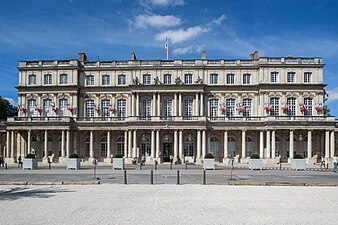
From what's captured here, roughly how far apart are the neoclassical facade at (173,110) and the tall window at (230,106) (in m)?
0.19

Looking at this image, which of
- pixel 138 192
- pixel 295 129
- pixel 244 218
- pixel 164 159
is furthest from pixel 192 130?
pixel 244 218

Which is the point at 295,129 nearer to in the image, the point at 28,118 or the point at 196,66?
the point at 196,66

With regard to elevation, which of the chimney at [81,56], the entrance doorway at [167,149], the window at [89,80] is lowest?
the entrance doorway at [167,149]

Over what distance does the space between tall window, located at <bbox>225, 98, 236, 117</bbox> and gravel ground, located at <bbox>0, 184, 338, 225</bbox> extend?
3268 cm

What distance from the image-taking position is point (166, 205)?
42.4 ft

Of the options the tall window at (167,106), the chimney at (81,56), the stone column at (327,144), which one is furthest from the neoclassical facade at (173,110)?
the chimney at (81,56)

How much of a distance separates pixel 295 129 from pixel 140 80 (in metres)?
23.7

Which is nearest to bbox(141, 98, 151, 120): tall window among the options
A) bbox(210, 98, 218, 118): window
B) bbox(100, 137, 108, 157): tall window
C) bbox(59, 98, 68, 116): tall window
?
bbox(100, 137, 108, 157): tall window

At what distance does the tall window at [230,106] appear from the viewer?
49.9 meters

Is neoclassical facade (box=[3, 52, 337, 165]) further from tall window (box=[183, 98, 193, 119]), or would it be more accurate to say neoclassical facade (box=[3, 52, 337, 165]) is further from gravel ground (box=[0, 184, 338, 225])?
gravel ground (box=[0, 184, 338, 225])

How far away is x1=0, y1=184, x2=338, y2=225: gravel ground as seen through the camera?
10.6 meters

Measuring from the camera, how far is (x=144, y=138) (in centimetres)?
4956

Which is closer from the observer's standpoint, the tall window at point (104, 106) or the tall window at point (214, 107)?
the tall window at point (214, 107)

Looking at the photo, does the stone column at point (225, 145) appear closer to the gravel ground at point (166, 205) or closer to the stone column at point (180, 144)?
the stone column at point (180, 144)
